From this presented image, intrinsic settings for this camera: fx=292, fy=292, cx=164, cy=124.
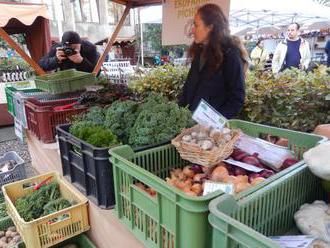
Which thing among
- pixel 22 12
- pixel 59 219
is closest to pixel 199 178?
pixel 59 219

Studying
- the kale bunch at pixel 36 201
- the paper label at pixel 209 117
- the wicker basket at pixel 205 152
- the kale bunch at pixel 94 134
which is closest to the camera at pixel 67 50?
the kale bunch at pixel 36 201

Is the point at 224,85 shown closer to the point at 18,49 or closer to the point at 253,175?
the point at 253,175

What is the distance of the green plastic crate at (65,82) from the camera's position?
2.48m

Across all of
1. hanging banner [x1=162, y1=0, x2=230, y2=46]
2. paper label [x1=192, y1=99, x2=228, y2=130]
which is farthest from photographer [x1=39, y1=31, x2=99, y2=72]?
paper label [x1=192, y1=99, x2=228, y2=130]

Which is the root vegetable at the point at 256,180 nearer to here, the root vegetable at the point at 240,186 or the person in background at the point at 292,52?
the root vegetable at the point at 240,186

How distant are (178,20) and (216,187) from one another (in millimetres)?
1890

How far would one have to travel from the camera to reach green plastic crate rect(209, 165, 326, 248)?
646 millimetres

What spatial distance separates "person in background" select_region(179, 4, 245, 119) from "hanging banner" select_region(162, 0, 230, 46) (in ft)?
1.13

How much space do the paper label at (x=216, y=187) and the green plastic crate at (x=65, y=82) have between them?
1.88 metres

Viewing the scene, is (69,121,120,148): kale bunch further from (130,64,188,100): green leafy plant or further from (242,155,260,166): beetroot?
(130,64,188,100): green leafy plant

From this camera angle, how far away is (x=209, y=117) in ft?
4.28

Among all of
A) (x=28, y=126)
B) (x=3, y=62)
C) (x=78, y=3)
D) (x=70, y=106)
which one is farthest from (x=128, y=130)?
(x=78, y=3)

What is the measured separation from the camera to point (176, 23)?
2520 millimetres

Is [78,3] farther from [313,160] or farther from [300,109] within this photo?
[313,160]
